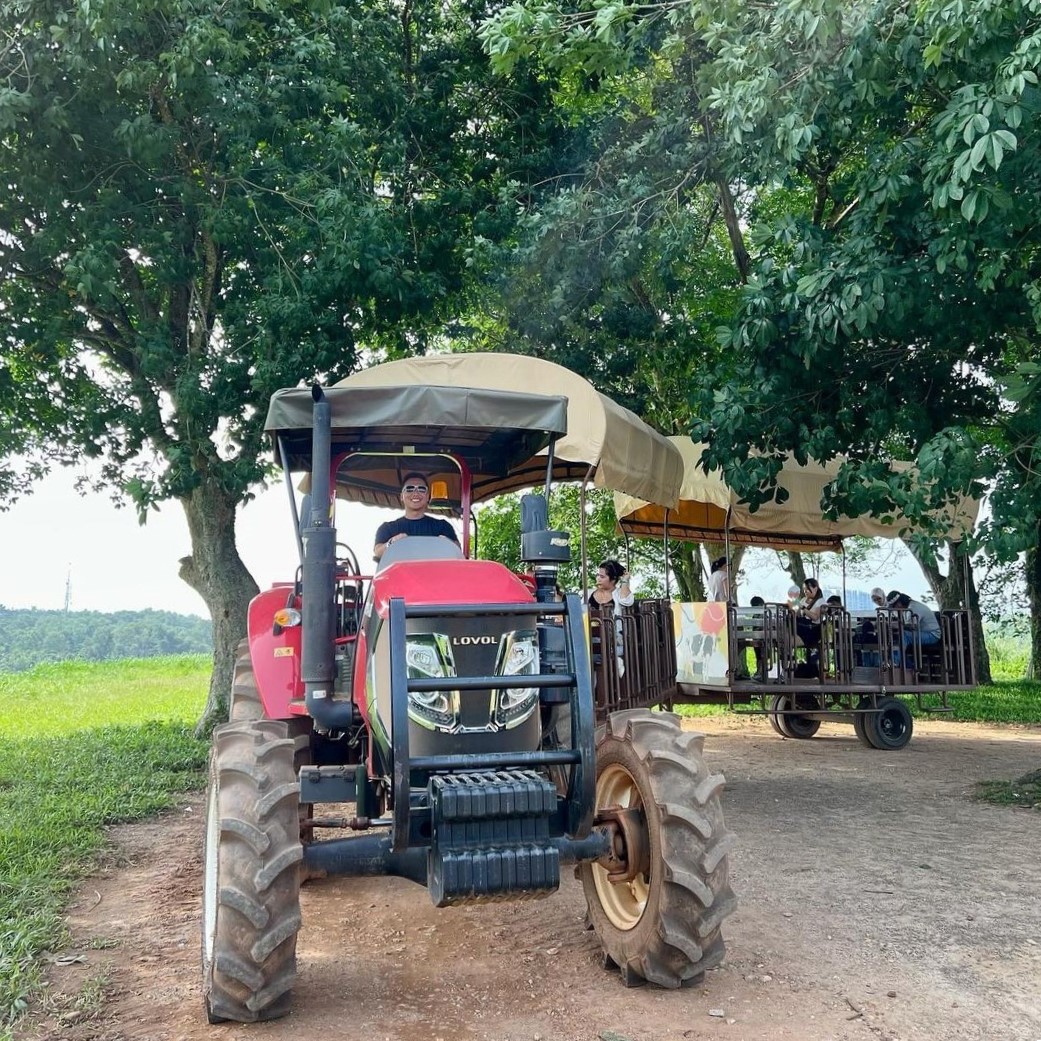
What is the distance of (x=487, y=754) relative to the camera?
4281 millimetres

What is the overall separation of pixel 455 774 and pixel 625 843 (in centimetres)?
91

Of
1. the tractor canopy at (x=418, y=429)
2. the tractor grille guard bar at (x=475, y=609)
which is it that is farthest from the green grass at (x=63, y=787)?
the tractor canopy at (x=418, y=429)

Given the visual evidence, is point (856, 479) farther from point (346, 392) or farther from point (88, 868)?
point (88, 868)

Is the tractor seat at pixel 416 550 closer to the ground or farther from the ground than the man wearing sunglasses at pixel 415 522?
closer to the ground

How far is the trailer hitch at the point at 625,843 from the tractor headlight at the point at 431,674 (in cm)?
80

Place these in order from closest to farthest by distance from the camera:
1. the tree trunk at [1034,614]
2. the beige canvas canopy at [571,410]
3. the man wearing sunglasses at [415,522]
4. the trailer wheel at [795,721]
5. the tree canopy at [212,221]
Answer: the man wearing sunglasses at [415,522] < the beige canvas canopy at [571,410] < the tree canopy at [212,221] < the trailer wheel at [795,721] < the tree trunk at [1034,614]

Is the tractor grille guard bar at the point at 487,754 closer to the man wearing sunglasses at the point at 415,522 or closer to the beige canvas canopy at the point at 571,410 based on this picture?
the man wearing sunglasses at the point at 415,522

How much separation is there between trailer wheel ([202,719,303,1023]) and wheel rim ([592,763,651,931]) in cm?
145

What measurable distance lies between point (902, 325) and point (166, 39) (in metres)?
7.35

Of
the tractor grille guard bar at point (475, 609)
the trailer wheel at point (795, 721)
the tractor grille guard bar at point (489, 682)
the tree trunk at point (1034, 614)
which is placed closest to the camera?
the tractor grille guard bar at point (489, 682)

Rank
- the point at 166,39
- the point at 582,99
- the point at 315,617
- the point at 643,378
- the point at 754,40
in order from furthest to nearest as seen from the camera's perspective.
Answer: the point at 643,378 → the point at 582,99 → the point at 166,39 → the point at 754,40 → the point at 315,617

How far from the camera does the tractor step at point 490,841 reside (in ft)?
13.1

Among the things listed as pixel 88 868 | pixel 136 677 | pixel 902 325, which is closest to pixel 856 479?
pixel 902 325

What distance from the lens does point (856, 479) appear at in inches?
362
